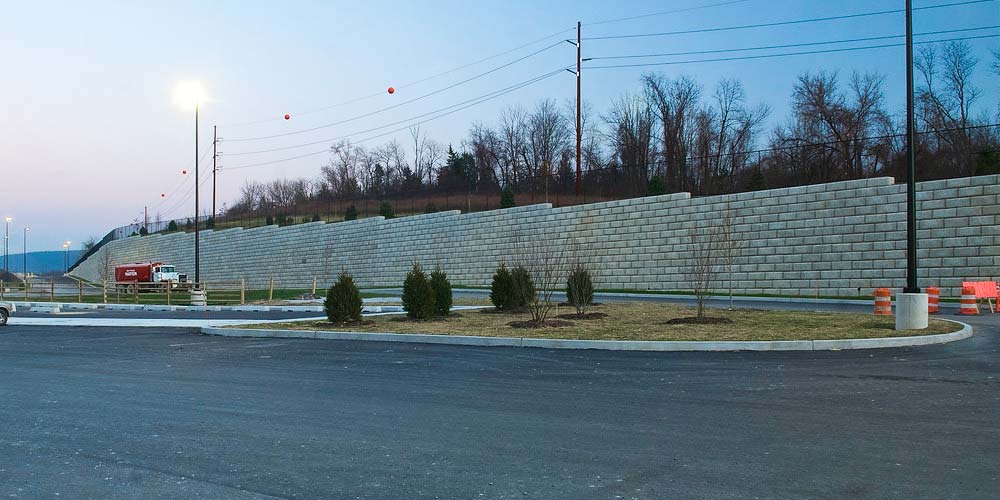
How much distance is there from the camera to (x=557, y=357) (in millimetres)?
13281

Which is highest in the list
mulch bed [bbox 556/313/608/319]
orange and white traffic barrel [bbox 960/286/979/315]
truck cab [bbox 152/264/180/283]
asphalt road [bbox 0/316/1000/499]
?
truck cab [bbox 152/264/180/283]

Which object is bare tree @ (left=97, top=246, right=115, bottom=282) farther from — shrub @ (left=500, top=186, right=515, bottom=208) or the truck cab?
shrub @ (left=500, top=186, right=515, bottom=208)

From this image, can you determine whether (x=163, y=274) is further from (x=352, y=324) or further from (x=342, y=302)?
(x=342, y=302)

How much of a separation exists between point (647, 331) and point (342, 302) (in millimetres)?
7817

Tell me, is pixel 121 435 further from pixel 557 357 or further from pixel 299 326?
pixel 299 326

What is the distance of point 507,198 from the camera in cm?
4572

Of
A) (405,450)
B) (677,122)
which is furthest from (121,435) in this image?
(677,122)

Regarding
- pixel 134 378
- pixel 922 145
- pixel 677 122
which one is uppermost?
pixel 677 122

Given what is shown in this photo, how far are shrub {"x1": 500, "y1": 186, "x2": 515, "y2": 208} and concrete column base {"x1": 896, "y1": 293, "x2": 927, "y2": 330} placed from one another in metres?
31.2

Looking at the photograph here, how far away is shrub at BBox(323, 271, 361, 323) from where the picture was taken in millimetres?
19547

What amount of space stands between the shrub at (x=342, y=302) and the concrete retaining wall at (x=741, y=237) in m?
18.5

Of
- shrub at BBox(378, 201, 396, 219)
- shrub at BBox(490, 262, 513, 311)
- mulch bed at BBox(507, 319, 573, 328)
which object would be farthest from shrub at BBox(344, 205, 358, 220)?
mulch bed at BBox(507, 319, 573, 328)

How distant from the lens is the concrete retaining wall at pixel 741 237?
26844mm

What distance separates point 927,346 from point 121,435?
42.2 feet
